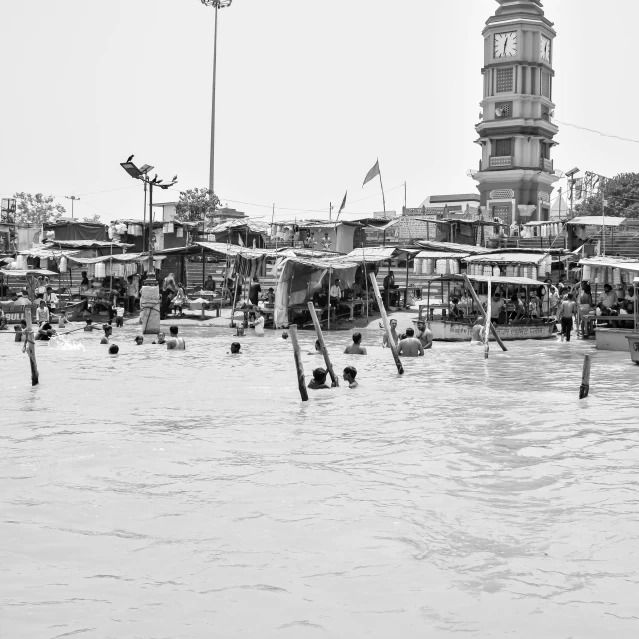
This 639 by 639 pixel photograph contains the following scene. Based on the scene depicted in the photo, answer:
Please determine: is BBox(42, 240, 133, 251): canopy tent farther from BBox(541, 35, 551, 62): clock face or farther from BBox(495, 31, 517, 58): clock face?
BBox(541, 35, 551, 62): clock face

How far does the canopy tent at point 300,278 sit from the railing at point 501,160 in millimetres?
36988

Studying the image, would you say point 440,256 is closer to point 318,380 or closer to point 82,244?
point 318,380

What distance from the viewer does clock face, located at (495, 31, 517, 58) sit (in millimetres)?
62750

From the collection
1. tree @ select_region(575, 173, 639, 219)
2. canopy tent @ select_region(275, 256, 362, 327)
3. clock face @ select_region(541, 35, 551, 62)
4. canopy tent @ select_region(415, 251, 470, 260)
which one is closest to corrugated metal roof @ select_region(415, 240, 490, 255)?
canopy tent @ select_region(415, 251, 470, 260)

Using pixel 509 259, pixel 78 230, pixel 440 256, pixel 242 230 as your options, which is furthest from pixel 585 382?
pixel 78 230

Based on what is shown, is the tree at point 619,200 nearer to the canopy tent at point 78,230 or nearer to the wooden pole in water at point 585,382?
the canopy tent at point 78,230

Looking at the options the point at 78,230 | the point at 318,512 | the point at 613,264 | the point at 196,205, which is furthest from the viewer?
the point at 196,205

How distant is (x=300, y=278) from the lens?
28.8 m

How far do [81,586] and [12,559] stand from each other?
94 cm

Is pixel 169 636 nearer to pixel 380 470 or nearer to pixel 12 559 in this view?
pixel 12 559

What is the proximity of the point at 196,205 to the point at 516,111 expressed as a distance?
25185mm

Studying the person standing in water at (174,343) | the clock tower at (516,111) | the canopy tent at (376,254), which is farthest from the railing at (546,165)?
the person standing in water at (174,343)

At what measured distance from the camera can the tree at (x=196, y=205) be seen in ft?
173

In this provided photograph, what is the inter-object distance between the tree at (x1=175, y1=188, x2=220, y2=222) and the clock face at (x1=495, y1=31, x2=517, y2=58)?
24.2 m
